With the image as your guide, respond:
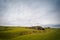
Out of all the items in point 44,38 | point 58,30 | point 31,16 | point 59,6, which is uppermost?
point 59,6

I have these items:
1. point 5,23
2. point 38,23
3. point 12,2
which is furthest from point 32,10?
point 5,23

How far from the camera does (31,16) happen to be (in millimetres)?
2980

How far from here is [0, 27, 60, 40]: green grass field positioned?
283 cm

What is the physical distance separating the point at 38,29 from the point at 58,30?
0.51m

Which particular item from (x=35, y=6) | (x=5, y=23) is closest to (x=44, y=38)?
(x=35, y=6)

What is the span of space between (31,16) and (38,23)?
0.26 meters

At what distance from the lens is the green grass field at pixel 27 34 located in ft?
9.27

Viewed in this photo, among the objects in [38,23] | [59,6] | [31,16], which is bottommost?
[38,23]

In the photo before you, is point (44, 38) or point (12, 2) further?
point (12, 2)

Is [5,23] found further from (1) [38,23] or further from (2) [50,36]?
(2) [50,36]

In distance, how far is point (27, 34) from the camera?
9.36ft

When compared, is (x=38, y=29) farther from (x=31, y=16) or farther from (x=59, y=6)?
(x=59, y=6)

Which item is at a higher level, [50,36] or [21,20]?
[21,20]

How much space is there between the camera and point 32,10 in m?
2.99
